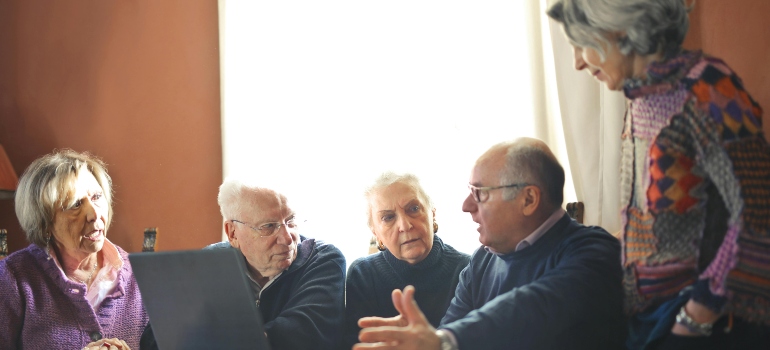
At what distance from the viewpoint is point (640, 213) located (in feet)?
4.96

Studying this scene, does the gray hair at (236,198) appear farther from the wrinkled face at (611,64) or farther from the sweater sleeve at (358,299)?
the wrinkled face at (611,64)

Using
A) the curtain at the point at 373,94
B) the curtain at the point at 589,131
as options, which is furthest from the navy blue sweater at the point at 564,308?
the curtain at the point at 373,94

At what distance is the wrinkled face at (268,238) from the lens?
2.35 metres

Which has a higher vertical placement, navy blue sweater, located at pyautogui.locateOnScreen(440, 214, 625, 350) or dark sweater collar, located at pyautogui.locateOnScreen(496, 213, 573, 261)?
dark sweater collar, located at pyautogui.locateOnScreen(496, 213, 573, 261)

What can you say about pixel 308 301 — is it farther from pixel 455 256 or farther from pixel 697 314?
→ pixel 697 314

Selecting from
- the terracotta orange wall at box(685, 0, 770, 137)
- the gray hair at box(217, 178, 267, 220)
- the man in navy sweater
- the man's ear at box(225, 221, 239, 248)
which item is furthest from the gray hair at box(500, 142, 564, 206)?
the man's ear at box(225, 221, 239, 248)

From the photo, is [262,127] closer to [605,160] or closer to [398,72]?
[398,72]

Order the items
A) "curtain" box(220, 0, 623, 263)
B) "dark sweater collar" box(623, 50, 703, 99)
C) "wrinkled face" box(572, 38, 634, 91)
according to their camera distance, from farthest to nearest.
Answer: "curtain" box(220, 0, 623, 263)
"wrinkled face" box(572, 38, 634, 91)
"dark sweater collar" box(623, 50, 703, 99)

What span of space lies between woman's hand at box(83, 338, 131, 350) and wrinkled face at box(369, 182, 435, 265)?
2.90ft

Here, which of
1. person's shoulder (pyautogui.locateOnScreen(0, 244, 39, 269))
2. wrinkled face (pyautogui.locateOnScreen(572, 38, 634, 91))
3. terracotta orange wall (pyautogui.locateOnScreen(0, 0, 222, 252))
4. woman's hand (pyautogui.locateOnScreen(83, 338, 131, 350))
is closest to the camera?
wrinkled face (pyautogui.locateOnScreen(572, 38, 634, 91))

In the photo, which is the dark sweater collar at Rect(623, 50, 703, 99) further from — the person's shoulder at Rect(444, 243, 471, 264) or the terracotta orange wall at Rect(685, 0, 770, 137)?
the person's shoulder at Rect(444, 243, 471, 264)

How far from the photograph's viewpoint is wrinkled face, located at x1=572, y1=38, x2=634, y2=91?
60.8 inches

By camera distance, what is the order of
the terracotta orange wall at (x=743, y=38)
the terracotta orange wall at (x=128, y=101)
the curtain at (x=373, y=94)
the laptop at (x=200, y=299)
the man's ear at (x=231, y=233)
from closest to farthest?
the laptop at (x=200, y=299) < the terracotta orange wall at (x=743, y=38) < the man's ear at (x=231, y=233) < the curtain at (x=373, y=94) < the terracotta orange wall at (x=128, y=101)

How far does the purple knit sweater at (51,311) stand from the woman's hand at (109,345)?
4.6 inches
